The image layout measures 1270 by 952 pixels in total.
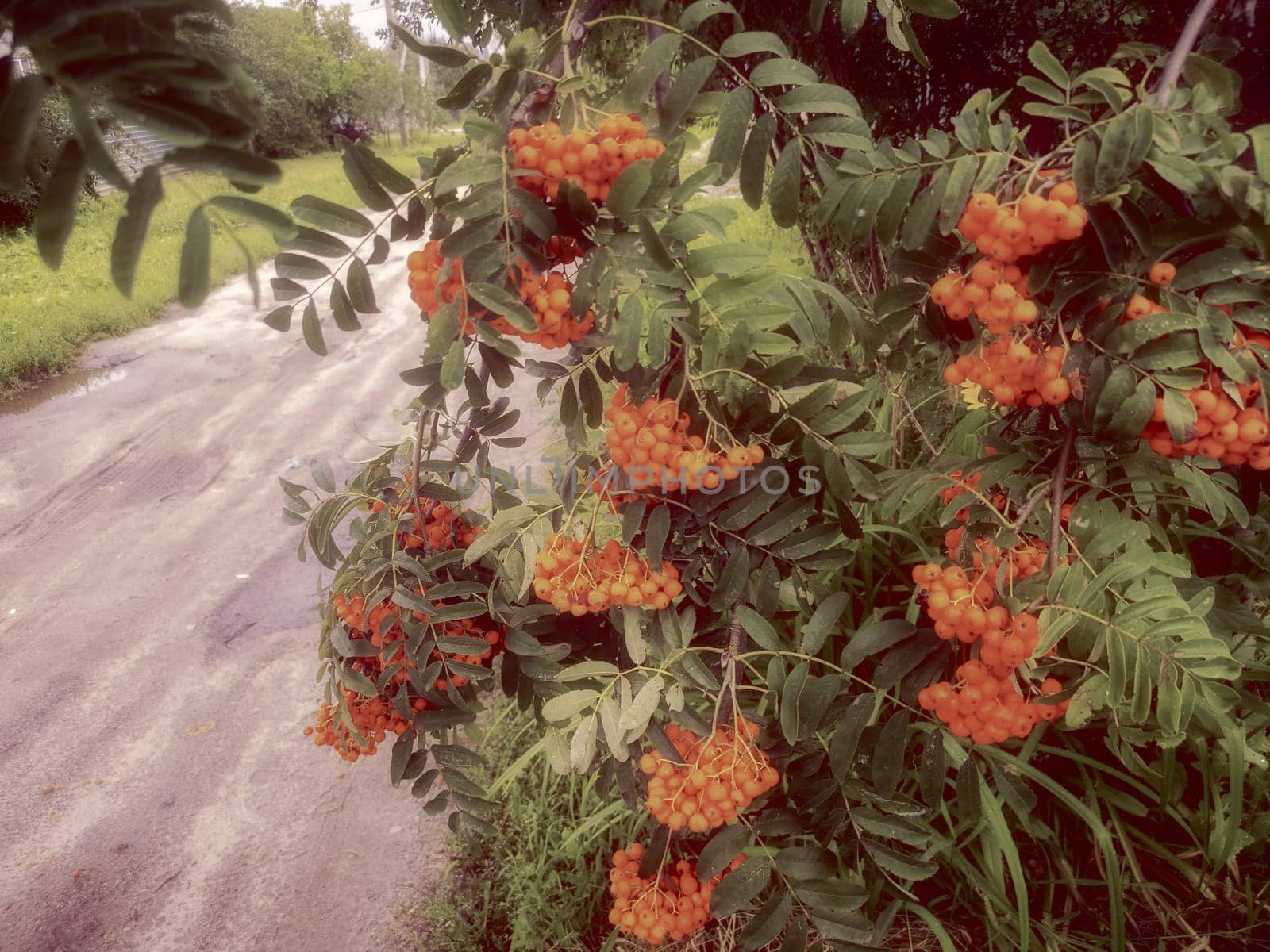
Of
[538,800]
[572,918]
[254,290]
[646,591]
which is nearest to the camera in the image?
[254,290]

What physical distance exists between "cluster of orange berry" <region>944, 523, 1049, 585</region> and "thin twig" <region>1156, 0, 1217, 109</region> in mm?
754

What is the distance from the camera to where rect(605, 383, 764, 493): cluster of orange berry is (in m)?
1.26

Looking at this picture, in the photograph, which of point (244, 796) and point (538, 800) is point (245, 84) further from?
point (244, 796)

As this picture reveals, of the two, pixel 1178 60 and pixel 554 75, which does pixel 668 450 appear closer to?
pixel 554 75

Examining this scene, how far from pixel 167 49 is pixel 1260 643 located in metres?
2.53

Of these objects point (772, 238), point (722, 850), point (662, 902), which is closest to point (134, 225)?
point (722, 850)

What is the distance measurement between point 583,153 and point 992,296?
643 millimetres

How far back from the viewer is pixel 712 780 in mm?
1325

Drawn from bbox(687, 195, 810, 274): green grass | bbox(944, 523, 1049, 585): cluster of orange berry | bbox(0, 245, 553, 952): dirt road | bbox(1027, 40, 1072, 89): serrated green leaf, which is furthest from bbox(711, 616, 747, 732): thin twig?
bbox(687, 195, 810, 274): green grass

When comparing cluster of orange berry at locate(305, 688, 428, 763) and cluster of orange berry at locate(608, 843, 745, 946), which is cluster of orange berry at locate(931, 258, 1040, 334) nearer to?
cluster of orange berry at locate(608, 843, 745, 946)

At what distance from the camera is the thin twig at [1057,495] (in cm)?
132

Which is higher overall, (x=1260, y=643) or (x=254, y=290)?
(x=254, y=290)

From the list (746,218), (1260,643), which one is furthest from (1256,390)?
(746,218)

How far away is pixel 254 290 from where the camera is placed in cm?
85
